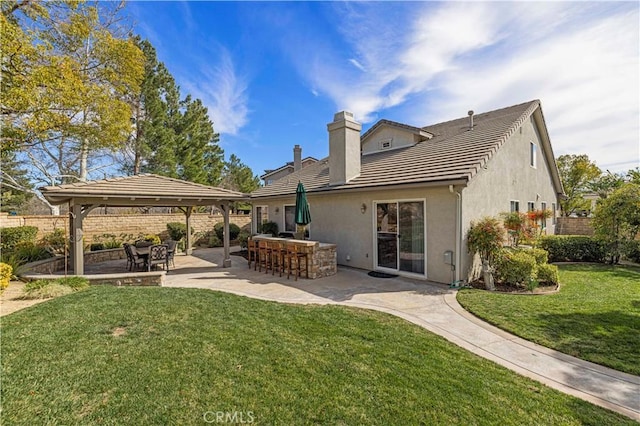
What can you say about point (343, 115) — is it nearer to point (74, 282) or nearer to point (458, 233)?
point (458, 233)

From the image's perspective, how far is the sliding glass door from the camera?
30.9 ft

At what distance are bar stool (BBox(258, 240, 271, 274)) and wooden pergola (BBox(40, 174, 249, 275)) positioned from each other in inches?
62.3

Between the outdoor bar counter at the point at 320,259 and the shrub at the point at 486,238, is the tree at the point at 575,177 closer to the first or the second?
the shrub at the point at 486,238

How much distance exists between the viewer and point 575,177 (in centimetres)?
2675

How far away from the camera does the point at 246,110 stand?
19.3 metres

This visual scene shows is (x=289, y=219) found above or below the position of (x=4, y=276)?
above

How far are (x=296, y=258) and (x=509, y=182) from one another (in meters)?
8.80

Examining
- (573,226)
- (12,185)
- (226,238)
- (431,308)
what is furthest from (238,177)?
(431,308)

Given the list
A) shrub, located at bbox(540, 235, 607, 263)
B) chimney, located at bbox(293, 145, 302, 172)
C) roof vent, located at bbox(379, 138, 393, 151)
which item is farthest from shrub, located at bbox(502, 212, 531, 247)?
chimney, located at bbox(293, 145, 302, 172)

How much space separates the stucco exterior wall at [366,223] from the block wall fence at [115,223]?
7353 mm

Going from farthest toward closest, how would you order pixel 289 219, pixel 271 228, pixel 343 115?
pixel 271 228 < pixel 289 219 < pixel 343 115

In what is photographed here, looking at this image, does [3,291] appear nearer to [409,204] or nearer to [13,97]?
[13,97]

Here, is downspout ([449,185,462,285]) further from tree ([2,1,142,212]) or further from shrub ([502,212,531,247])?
tree ([2,1,142,212])

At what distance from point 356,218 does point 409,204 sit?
2.29 metres
